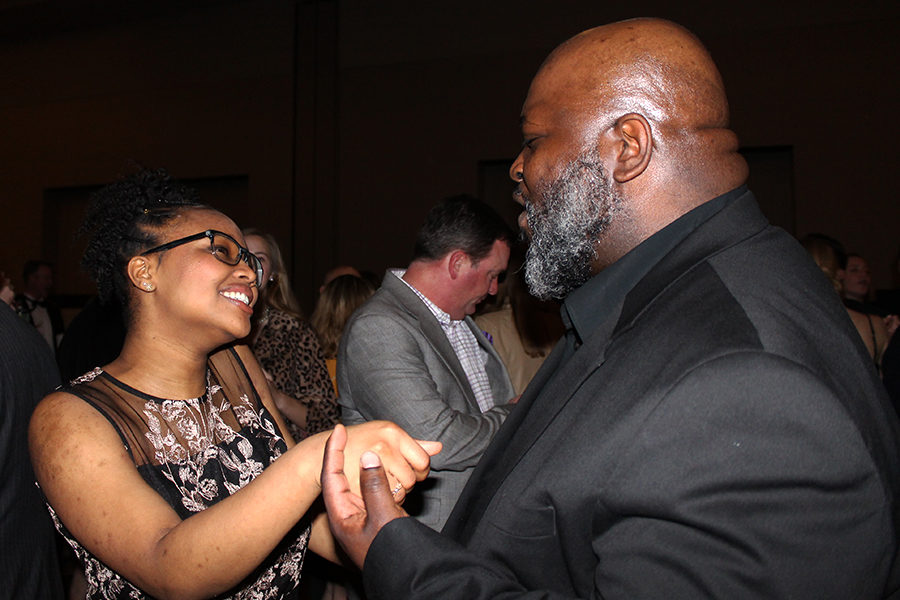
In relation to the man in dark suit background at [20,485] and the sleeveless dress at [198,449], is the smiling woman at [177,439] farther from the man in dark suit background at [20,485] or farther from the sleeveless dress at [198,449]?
the man in dark suit background at [20,485]

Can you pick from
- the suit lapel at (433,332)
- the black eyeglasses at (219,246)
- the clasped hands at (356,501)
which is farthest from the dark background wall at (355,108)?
the clasped hands at (356,501)

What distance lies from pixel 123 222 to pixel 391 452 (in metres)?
1.06

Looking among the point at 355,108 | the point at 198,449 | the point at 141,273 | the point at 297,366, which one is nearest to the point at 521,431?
the point at 198,449

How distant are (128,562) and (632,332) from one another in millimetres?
1107

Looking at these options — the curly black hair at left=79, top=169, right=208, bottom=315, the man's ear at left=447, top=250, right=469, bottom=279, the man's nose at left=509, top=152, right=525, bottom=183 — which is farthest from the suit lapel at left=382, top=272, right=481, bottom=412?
the man's nose at left=509, top=152, right=525, bottom=183

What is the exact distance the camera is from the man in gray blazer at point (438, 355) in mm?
2453

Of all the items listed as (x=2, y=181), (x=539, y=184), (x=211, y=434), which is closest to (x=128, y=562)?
(x=211, y=434)

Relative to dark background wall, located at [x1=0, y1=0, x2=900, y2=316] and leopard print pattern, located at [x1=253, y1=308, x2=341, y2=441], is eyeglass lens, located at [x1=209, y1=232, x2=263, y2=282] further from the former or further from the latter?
dark background wall, located at [x1=0, y1=0, x2=900, y2=316]

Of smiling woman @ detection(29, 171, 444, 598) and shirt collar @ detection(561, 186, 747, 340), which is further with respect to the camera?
smiling woman @ detection(29, 171, 444, 598)

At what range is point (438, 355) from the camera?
104 inches

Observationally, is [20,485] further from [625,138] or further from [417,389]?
[625,138]

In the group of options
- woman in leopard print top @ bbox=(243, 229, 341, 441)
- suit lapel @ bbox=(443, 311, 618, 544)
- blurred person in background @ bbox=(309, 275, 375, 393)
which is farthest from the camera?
blurred person in background @ bbox=(309, 275, 375, 393)

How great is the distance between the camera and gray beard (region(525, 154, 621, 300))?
4.42 feet

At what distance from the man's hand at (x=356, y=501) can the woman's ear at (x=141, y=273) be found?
84 cm
